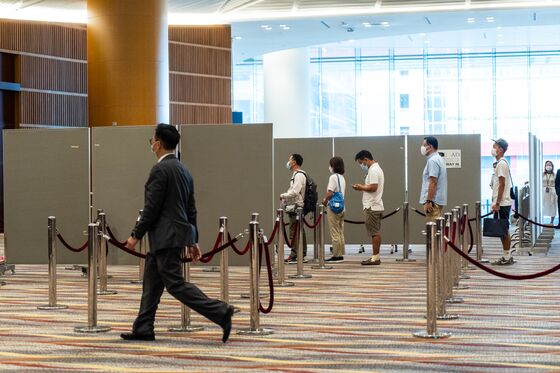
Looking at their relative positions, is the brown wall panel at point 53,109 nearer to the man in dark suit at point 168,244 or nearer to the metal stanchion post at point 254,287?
the metal stanchion post at point 254,287

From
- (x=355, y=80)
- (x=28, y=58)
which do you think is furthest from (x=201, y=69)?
(x=355, y=80)

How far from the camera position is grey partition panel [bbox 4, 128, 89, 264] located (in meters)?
13.0

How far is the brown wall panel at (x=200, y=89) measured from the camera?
83.3 feet

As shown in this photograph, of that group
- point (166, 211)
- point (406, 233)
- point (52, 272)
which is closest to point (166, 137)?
point (166, 211)

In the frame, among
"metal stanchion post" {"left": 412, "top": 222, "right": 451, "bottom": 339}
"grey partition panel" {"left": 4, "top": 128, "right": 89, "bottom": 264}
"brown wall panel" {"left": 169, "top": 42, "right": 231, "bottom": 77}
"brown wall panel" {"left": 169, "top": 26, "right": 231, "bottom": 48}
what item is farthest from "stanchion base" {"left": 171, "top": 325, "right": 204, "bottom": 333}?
"brown wall panel" {"left": 169, "top": 26, "right": 231, "bottom": 48}

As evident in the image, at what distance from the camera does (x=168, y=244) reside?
7.24 meters

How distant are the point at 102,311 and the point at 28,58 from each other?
15111 millimetres

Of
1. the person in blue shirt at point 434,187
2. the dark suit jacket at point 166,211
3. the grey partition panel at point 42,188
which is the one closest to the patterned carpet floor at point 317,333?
the dark suit jacket at point 166,211

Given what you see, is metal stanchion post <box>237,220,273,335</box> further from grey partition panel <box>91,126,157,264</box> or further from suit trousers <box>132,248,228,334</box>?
grey partition panel <box>91,126,157,264</box>

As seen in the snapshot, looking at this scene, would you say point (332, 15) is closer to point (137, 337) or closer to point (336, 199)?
point (336, 199)

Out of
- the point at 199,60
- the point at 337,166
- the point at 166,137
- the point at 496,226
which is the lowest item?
the point at 496,226

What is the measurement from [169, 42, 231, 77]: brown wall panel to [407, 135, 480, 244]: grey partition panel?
33.7 feet

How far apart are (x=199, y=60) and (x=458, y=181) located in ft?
36.1

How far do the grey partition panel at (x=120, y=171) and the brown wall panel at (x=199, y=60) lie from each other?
1232 centimetres
